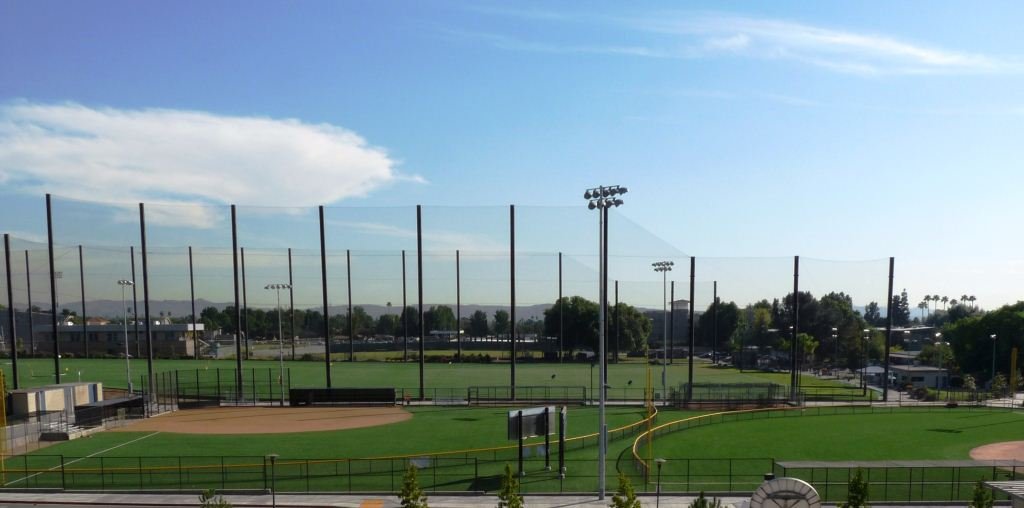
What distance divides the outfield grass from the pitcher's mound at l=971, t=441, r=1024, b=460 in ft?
83.3

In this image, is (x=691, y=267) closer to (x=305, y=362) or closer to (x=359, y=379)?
(x=359, y=379)

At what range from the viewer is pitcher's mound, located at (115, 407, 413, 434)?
1678 inches

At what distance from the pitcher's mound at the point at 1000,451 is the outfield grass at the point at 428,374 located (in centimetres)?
2538

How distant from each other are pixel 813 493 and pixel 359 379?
66.7 m

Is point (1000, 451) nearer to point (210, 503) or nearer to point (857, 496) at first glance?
point (857, 496)

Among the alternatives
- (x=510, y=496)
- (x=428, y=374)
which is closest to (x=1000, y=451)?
(x=510, y=496)

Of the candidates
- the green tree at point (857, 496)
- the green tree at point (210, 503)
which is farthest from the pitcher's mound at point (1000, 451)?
the green tree at point (210, 503)

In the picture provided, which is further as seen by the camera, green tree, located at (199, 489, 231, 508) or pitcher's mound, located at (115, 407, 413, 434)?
pitcher's mound, located at (115, 407, 413, 434)

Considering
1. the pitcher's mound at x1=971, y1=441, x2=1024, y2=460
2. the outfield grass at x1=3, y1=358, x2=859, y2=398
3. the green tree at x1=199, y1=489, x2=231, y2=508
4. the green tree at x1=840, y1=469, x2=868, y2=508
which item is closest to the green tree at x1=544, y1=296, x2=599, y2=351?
the outfield grass at x1=3, y1=358, x2=859, y2=398

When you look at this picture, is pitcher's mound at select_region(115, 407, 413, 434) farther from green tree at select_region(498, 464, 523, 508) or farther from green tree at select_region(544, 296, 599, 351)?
green tree at select_region(544, 296, 599, 351)

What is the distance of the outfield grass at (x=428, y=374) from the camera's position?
233 ft

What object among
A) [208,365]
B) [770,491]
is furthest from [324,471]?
[208,365]

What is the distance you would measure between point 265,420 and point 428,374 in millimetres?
33732

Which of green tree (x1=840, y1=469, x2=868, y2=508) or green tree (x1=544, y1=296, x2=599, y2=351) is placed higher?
green tree (x1=840, y1=469, x2=868, y2=508)
